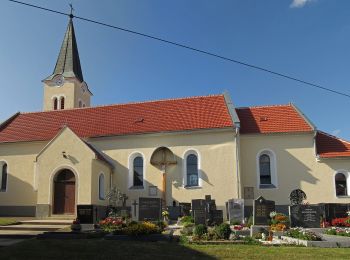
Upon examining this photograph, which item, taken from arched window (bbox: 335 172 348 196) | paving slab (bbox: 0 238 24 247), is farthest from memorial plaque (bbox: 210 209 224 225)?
arched window (bbox: 335 172 348 196)

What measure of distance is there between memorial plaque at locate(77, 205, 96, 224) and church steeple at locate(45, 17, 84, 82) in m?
26.6

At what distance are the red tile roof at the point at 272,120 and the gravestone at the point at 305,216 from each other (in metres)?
8.92

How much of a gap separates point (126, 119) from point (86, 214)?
11976 millimetres

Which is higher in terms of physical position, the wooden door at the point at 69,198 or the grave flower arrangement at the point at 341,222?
the wooden door at the point at 69,198

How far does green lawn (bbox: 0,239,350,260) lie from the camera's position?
11.9 meters

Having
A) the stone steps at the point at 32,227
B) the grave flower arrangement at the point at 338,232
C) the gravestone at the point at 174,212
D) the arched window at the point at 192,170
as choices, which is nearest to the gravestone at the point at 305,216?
the grave flower arrangement at the point at 338,232

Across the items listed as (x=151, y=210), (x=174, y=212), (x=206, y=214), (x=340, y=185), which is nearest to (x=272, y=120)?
(x=340, y=185)

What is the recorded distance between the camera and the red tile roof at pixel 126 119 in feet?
92.6

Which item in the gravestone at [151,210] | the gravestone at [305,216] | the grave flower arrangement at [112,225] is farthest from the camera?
the gravestone at [151,210]

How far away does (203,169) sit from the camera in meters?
26.6

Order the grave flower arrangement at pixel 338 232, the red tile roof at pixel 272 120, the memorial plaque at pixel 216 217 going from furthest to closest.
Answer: the red tile roof at pixel 272 120 < the memorial plaque at pixel 216 217 < the grave flower arrangement at pixel 338 232

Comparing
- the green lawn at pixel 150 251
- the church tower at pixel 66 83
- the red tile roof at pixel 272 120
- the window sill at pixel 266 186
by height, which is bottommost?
the green lawn at pixel 150 251

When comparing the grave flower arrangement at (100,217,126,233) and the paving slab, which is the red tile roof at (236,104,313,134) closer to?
the grave flower arrangement at (100,217,126,233)

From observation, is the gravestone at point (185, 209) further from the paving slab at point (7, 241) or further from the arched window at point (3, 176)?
the arched window at point (3, 176)
